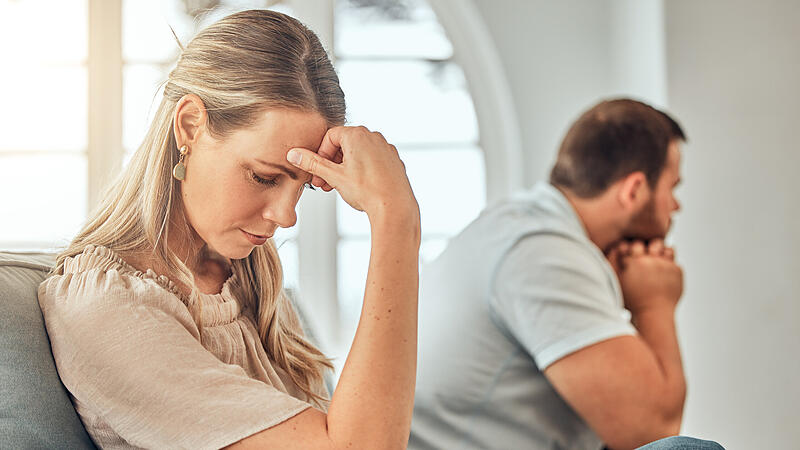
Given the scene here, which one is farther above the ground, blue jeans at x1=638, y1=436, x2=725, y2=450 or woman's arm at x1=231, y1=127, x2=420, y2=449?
woman's arm at x1=231, y1=127, x2=420, y2=449

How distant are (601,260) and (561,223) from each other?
0.36 ft

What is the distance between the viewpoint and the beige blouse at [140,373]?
0.79m

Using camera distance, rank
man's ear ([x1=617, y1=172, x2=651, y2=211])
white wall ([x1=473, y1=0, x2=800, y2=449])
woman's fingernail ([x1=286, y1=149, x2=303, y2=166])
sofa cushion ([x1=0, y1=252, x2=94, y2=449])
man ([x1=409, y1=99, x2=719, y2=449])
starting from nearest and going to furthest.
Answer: sofa cushion ([x1=0, y1=252, x2=94, y2=449])
woman's fingernail ([x1=286, y1=149, x2=303, y2=166])
man ([x1=409, y1=99, x2=719, y2=449])
man's ear ([x1=617, y1=172, x2=651, y2=211])
white wall ([x1=473, y1=0, x2=800, y2=449])

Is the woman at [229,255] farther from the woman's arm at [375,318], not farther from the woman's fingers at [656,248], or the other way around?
the woman's fingers at [656,248]

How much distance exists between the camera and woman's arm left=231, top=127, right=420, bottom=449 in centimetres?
81

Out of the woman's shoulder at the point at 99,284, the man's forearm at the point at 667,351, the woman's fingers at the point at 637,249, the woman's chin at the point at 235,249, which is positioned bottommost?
the man's forearm at the point at 667,351

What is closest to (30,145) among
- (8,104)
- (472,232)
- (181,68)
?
(8,104)

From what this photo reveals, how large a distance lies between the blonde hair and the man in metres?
0.62

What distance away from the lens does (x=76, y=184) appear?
2629 millimetres

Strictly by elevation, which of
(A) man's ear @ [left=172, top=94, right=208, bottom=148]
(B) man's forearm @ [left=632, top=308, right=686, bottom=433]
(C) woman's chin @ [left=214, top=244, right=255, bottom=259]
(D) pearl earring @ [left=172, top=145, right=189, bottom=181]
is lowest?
(B) man's forearm @ [left=632, top=308, right=686, bottom=433]

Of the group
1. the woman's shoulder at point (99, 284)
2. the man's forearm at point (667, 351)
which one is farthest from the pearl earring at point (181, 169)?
the man's forearm at point (667, 351)

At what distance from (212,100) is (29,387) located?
356 millimetres

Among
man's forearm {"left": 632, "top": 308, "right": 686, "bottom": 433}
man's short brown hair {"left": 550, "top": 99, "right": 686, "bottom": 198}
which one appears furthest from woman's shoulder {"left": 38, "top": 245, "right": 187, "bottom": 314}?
man's short brown hair {"left": 550, "top": 99, "right": 686, "bottom": 198}

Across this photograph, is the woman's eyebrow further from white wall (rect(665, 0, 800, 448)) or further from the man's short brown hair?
white wall (rect(665, 0, 800, 448))
